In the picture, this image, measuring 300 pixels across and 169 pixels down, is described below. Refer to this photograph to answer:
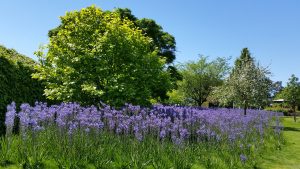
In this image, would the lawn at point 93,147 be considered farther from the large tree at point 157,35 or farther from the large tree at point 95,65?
the large tree at point 157,35

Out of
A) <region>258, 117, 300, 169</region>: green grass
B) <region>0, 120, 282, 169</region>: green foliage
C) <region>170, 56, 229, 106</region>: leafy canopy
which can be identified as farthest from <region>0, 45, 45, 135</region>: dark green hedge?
<region>170, 56, 229, 106</region>: leafy canopy

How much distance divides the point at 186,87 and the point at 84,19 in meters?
34.5

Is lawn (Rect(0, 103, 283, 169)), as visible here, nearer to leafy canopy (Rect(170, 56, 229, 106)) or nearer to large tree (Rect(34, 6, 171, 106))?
large tree (Rect(34, 6, 171, 106))

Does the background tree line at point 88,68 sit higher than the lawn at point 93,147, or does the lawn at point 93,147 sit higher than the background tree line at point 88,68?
the background tree line at point 88,68

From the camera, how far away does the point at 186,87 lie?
166 feet

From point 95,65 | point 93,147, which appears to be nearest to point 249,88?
point 95,65

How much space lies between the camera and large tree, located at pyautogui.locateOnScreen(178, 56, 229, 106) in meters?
50.6

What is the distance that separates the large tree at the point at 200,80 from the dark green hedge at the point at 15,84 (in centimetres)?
3516

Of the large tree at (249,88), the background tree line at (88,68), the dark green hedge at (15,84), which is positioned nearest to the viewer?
the dark green hedge at (15,84)

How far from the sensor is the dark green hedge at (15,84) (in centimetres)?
1314

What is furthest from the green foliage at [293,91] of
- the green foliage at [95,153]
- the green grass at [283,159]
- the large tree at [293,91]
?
the green foliage at [95,153]

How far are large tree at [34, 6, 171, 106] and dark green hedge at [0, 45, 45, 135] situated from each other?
502mm

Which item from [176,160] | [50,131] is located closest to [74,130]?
[50,131]

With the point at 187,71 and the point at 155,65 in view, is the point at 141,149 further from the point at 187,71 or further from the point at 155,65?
the point at 187,71
